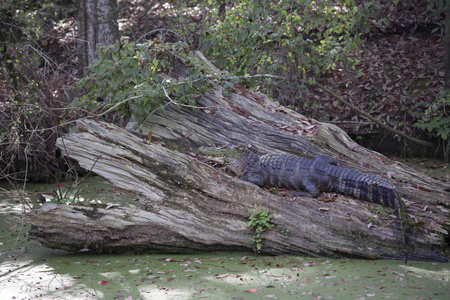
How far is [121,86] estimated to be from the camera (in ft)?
18.7

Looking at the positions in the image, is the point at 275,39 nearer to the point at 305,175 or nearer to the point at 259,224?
the point at 305,175

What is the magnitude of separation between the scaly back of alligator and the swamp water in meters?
0.88

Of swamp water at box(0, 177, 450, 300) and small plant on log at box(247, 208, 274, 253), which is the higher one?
small plant on log at box(247, 208, 274, 253)

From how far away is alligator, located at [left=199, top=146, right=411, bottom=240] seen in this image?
465 cm

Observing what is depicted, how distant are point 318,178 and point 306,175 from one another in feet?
0.47

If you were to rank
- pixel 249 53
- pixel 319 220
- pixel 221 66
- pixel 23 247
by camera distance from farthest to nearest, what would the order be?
1. pixel 221 66
2. pixel 249 53
3. pixel 23 247
4. pixel 319 220

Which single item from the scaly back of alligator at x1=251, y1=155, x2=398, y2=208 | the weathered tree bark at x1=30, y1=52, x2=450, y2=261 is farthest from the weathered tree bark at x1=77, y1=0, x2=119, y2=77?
the scaly back of alligator at x1=251, y1=155, x2=398, y2=208

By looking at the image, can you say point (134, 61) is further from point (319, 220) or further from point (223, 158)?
point (319, 220)

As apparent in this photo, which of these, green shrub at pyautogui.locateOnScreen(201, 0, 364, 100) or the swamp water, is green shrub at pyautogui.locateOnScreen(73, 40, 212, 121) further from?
the swamp water

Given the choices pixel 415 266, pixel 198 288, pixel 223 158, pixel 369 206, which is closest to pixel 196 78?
pixel 223 158

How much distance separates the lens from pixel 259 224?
4328 millimetres

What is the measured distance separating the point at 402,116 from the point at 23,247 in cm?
657

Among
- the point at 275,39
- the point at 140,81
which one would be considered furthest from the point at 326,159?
the point at 140,81

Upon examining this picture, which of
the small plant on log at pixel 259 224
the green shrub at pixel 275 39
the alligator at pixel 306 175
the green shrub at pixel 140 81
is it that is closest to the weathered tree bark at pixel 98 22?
the green shrub at pixel 275 39
